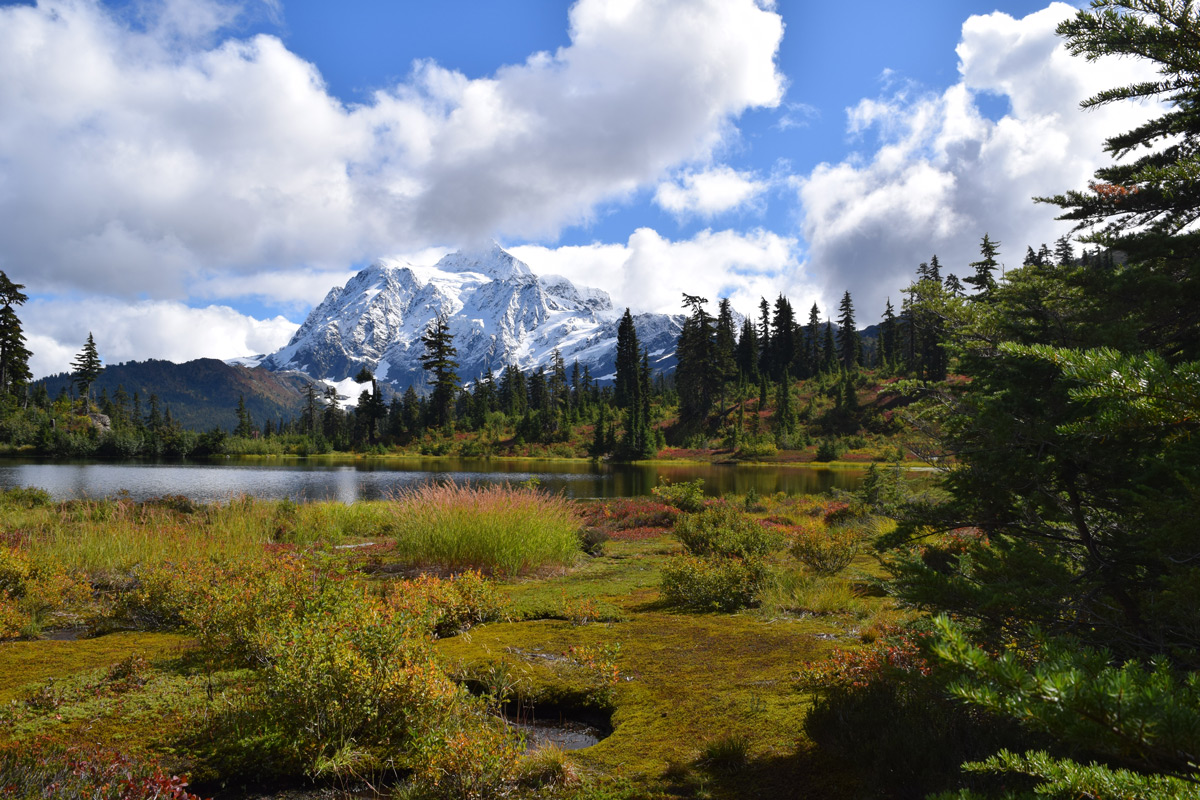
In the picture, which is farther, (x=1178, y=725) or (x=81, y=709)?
(x=81, y=709)

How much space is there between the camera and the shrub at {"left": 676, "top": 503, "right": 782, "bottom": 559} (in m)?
9.12

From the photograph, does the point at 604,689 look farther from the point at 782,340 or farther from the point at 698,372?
the point at 782,340

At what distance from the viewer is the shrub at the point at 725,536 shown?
912 centimetres

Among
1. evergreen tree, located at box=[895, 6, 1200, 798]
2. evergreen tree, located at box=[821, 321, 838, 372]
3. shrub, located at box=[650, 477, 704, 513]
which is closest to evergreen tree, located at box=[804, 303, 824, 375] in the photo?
evergreen tree, located at box=[821, 321, 838, 372]

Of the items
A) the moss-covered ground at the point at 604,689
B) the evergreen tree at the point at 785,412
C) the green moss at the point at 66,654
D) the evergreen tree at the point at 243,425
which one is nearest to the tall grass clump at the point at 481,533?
the moss-covered ground at the point at 604,689

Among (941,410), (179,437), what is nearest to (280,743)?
(941,410)

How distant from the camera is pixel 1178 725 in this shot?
4.29ft

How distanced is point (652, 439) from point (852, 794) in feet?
200

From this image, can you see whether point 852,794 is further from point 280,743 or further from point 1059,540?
point 280,743

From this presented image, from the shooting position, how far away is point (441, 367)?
7100 cm

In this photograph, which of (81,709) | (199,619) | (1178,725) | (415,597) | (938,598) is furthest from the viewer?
(415,597)

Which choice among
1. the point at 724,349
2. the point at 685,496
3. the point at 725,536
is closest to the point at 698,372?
the point at 724,349

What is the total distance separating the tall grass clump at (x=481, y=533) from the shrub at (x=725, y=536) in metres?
2.07

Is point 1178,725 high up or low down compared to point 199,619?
up
